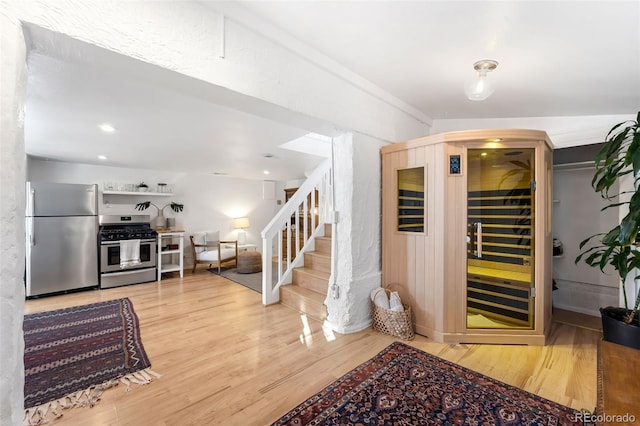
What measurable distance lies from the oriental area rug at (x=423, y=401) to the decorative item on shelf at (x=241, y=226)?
539 cm

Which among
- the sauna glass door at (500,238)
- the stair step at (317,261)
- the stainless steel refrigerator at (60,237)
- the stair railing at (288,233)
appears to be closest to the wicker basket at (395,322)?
the sauna glass door at (500,238)

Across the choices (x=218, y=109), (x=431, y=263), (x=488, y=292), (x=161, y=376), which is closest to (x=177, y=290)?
(x=161, y=376)

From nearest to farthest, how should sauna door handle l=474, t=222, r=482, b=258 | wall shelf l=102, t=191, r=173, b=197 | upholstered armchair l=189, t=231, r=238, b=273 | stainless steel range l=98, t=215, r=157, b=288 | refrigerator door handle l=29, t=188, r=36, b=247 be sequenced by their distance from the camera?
sauna door handle l=474, t=222, r=482, b=258 < refrigerator door handle l=29, t=188, r=36, b=247 < stainless steel range l=98, t=215, r=157, b=288 < wall shelf l=102, t=191, r=173, b=197 < upholstered armchair l=189, t=231, r=238, b=273

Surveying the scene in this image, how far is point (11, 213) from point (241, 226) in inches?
229

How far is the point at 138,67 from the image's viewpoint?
1398 mm

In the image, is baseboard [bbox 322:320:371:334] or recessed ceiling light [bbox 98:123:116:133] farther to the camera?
recessed ceiling light [bbox 98:123:116:133]

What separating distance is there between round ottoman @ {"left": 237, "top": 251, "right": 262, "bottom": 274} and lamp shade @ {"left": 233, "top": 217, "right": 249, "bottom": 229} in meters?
1.45

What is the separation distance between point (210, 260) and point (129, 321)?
2.61 m

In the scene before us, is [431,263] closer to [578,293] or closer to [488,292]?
[488,292]

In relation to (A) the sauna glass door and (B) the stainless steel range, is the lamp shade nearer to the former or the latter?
(B) the stainless steel range

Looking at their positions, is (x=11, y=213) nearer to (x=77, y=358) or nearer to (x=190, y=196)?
(x=77, y=358)

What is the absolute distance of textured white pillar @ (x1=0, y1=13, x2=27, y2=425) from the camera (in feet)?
3.31

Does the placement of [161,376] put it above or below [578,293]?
below

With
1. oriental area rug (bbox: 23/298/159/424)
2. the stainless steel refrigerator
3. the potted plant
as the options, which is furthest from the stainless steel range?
the potted plant
